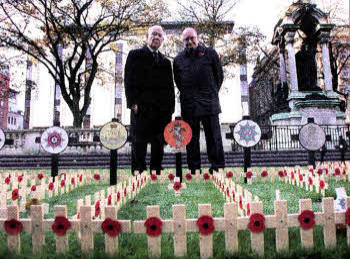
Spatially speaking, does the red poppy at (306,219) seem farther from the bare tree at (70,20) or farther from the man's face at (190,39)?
the bare tree at (70,20)

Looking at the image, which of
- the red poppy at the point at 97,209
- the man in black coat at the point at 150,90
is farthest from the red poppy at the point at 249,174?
the red poppy at the point at 97,209

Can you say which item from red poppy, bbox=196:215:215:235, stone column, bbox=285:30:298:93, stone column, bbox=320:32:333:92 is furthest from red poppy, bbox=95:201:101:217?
stone column, bbox=320:32:333:92

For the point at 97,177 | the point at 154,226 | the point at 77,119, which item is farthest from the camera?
the point at 77,119

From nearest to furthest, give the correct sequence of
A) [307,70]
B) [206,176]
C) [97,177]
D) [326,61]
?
1. [206,176]
2. [97,177]
3. [307,70]
4. [326,61]

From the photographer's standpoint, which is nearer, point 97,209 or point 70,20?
point 97,209

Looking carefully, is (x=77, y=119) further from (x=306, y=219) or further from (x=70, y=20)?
(x=306, y=219)

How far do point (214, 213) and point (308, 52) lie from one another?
1741 cm

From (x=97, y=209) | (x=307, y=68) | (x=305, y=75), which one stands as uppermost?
(x=307, y=68)

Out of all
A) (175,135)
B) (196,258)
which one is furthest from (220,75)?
(196,258)

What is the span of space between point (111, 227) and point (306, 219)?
4.23 feet

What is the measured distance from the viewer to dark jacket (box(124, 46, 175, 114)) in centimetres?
553

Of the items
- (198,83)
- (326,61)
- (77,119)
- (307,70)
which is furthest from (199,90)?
(326,61)

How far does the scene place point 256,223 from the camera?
195 cm

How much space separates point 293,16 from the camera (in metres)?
17.5
